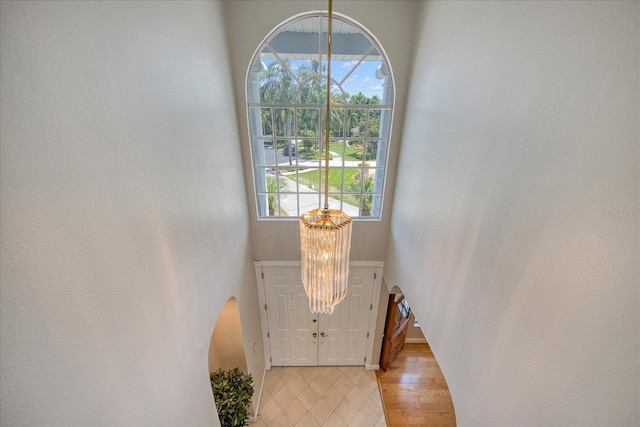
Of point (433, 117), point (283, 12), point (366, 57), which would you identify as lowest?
point (433, 117)

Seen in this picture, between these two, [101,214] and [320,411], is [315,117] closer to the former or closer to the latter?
[101,214]

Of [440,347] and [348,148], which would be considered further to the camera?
[348,148]

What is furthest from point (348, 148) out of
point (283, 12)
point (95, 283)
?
point (95, 283)

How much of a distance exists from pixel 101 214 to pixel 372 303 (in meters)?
3.67

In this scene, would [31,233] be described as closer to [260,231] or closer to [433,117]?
[433,117]

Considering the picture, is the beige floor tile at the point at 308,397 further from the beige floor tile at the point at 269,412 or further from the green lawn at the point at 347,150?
the green lawn at the point at 347,150

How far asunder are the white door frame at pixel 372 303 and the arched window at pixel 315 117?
689mm

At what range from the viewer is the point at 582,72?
949 mm

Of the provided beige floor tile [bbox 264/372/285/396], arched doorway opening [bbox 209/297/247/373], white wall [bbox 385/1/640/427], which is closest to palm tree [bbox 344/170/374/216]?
white wall [bbox 385/1/640/427]

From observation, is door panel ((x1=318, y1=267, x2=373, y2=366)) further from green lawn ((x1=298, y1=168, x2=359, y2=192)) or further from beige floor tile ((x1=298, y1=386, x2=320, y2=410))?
green lawn ((x1=298, y1=168, x2=359, y2=192))

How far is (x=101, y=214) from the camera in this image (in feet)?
3.28

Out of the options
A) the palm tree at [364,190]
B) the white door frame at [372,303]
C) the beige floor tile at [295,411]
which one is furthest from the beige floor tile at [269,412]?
the palm tree at [364,190]

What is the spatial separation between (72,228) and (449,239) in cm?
201

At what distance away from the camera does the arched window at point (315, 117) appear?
2795 millimetres
